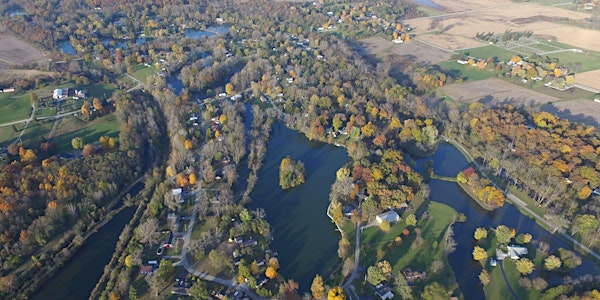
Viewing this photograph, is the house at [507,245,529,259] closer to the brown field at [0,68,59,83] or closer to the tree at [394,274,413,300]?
the tree at [394,274,413,300]

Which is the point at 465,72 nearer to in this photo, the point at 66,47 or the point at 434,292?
the point at 434,292

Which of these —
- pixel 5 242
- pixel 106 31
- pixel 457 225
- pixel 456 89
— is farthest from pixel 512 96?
pixel 106 31

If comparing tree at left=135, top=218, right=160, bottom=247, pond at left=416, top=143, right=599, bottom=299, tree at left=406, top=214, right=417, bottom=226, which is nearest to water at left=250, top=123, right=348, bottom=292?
tree at left=406, top=214, right=417, bottom=226

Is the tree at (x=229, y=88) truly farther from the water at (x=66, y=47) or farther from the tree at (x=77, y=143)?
the water at (x=66, y=47)

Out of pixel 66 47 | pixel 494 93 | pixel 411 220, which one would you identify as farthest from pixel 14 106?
pixel 494 93

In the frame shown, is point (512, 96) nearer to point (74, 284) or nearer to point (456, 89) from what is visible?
point (456, 89)

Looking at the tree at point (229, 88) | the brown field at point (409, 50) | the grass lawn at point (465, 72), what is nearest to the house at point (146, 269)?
the tree at point (229, 88)
